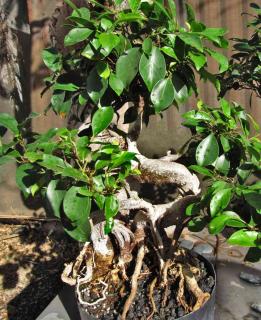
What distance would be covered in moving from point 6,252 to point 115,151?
2.13 meters

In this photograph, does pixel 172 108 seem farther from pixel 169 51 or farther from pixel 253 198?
pixel 253 198

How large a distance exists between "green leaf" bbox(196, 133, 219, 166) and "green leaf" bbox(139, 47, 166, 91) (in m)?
0.27

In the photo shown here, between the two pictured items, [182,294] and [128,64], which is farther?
[182,294]

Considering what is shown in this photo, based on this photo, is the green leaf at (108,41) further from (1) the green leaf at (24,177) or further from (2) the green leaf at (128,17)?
(1) the green leaf at (24,177)

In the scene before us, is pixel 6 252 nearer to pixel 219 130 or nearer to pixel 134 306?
pixel 134 306

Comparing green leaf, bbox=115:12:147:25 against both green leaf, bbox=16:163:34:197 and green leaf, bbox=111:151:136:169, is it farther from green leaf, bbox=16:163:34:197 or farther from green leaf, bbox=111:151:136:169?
green leaf, bbox=16:163:34:197

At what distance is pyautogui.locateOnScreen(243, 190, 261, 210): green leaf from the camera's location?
1.14m

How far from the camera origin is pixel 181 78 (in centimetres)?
152

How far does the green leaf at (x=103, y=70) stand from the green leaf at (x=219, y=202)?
50 centimetres

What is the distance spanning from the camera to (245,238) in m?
1.13

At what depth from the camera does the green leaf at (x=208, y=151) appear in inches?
56.8

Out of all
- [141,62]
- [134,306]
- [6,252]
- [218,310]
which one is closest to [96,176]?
[141,62]

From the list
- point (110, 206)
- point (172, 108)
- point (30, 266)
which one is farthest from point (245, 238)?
point (30, 266)

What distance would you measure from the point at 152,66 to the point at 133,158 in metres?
0.29
